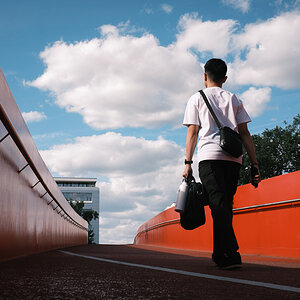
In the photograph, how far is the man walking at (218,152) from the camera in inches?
164

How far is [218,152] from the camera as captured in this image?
430 centimetres

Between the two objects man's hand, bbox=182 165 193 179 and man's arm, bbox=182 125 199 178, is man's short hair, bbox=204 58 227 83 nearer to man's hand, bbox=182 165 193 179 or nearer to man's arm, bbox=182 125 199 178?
man's arm, bbox=182 125 199 178

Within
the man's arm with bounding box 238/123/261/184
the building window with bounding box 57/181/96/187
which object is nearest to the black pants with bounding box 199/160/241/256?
the man's arm with bounding box 238/123/261/184

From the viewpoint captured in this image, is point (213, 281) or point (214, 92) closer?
point (213, 281)

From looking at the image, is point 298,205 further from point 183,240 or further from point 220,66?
point 183,240

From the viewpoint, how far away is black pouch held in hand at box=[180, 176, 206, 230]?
4359mm

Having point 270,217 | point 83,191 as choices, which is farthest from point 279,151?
point 83,191

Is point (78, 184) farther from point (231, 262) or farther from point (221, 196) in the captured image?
point (231, 262)

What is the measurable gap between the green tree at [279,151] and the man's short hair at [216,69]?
51.3 m

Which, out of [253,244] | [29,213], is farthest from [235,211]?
[29,213]

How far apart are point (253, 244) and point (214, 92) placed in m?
4.49

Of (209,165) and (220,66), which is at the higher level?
(220,66)

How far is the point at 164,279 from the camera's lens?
3188mm

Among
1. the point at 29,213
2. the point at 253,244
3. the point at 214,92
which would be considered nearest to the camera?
the point at 214,92
